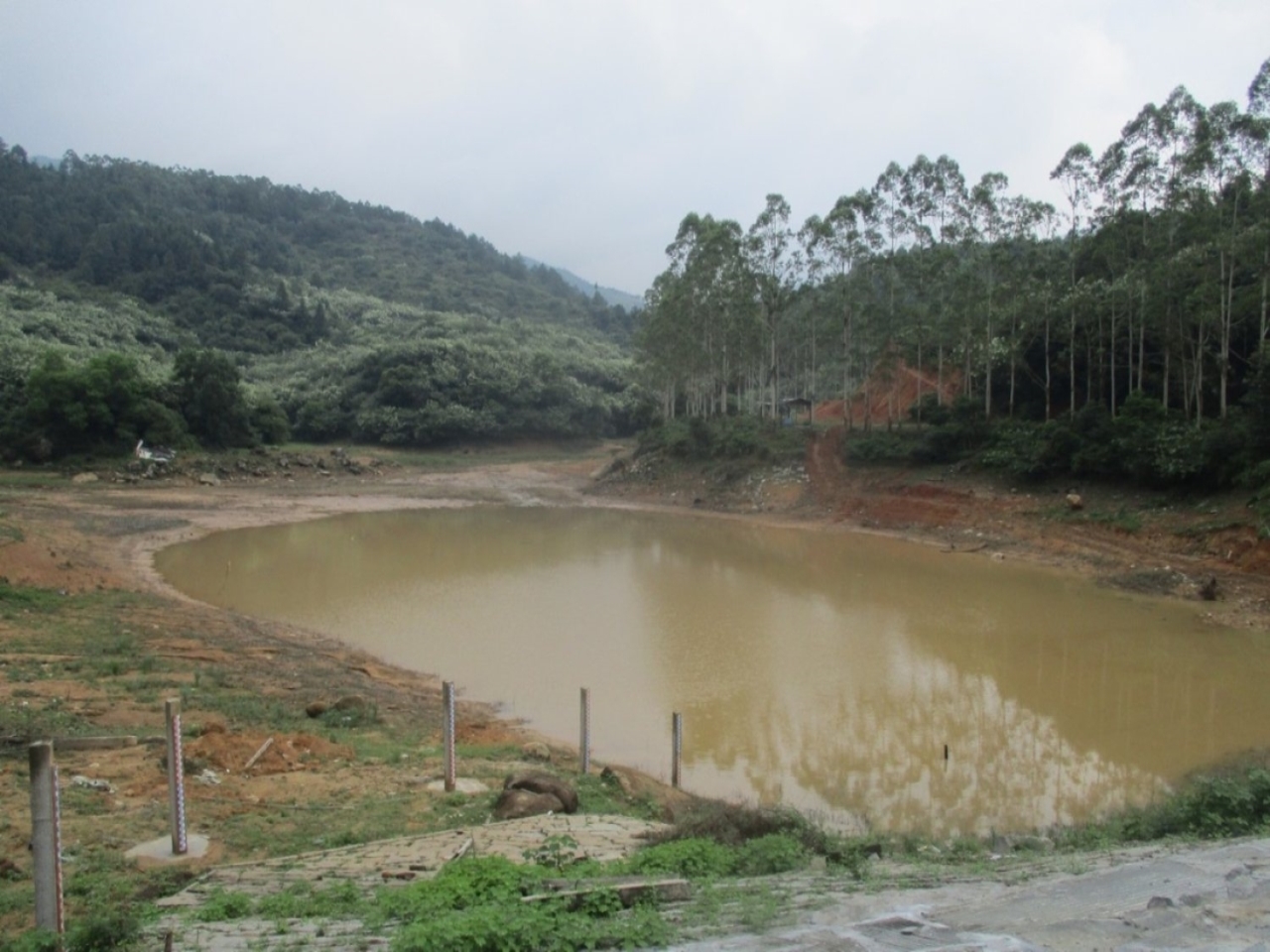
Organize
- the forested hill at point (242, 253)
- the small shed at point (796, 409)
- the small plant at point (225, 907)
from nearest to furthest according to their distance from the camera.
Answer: the small plant at point (225, 907), the small shed at point (796, 409), the forested hill at point (242, 253)

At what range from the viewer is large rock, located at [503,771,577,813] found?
8.48m

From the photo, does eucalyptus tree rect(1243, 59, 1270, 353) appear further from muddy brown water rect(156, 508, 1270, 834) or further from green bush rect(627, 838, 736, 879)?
green bush rect(627, 838, 736, 879)

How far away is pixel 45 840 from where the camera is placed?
4844 millimetres

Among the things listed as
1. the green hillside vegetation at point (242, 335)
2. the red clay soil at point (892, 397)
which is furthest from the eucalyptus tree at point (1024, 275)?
the green hillside vegetation at point (242, 335)

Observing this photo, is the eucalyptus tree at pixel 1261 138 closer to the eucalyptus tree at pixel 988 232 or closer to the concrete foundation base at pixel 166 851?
the eucalyptus tree at pixel 988 232

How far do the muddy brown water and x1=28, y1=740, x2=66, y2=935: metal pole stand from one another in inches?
282

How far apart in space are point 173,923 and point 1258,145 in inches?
1307

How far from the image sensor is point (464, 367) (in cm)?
6431

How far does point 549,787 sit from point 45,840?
4.47 metres

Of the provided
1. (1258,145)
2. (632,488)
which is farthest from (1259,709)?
(632,488)

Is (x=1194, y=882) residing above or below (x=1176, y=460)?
below

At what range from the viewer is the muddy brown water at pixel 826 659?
448 inches

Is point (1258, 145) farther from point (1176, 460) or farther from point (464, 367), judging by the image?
point (464, 367)

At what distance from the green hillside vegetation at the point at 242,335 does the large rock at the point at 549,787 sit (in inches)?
1678
